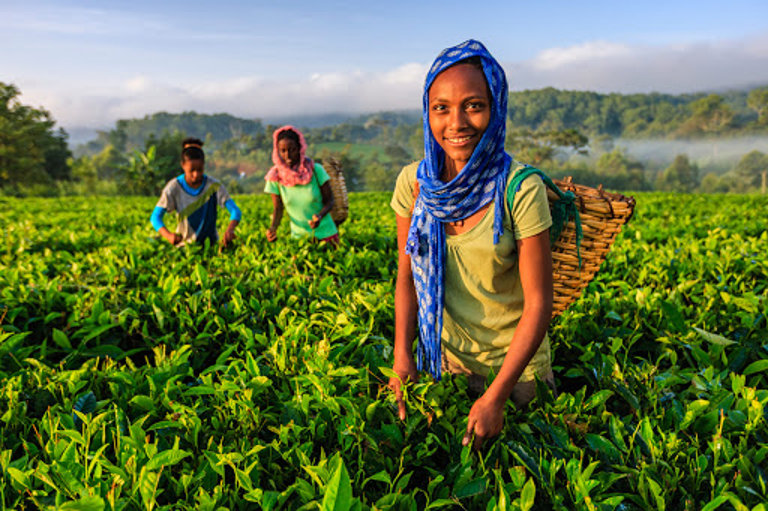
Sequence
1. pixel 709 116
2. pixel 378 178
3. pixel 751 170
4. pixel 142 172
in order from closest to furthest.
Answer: pixel 142 172
pixel 378 178
pixel 751 170
pixel 709 116

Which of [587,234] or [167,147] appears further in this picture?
[167,147]

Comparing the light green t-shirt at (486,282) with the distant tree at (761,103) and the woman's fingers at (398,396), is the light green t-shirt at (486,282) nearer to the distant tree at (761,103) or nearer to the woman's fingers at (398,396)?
the woman's fingers at (398,396)

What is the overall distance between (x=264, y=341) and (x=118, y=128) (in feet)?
628

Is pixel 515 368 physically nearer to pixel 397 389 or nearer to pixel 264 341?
pixel 397 389

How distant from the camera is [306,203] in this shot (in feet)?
16.2

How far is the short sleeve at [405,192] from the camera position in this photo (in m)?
1.99

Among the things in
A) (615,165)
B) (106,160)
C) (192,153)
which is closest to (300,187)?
(192,153)

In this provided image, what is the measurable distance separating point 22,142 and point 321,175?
56974 mm

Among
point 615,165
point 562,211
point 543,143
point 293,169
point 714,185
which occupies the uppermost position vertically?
point 543,143

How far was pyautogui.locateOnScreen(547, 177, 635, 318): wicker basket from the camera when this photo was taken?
1.94 m

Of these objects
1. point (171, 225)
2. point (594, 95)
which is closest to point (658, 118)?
point (594, 95)

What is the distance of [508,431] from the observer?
5.93 ft

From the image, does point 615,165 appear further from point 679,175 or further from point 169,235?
point 169,235

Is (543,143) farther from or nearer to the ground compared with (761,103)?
nearer to the ground
